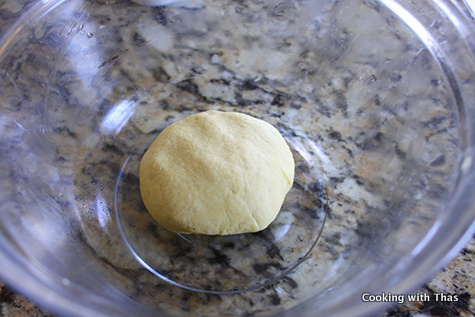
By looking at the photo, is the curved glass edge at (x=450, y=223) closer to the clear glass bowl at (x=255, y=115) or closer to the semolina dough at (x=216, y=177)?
the clear glass bowl at (x=255, y=115)

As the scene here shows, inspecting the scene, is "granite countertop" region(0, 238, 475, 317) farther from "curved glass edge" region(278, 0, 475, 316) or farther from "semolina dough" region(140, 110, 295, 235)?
"semolina dough" region(140, 110, 295, 235)

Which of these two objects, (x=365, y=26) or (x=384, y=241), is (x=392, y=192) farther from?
(x=365, y=26)

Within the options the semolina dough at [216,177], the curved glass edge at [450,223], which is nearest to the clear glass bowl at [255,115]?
the curved glass edge at [450,223]

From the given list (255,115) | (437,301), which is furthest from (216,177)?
(437,301)

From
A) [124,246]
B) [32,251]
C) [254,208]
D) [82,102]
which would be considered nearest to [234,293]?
[254,208]

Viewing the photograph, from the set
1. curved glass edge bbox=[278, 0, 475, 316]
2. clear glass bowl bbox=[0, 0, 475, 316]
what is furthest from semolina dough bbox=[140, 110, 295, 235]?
curved glass edge bbox=[278, 0, 475, 316]

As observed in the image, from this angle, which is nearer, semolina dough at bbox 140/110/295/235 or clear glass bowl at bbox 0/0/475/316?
clear glass bowl at bbox 0/0/475/316
